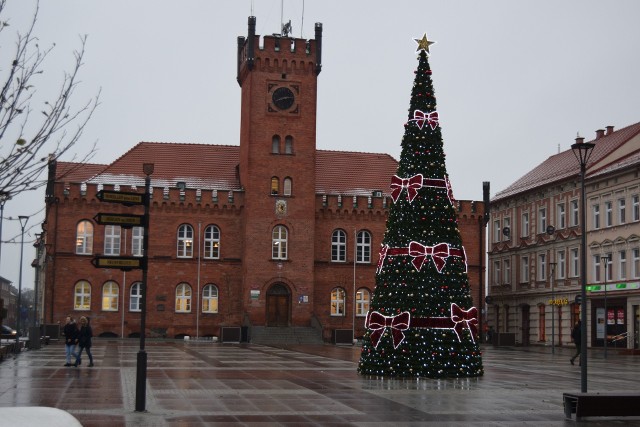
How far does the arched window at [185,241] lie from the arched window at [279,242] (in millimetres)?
5118

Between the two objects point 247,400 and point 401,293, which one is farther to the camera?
point 401,293

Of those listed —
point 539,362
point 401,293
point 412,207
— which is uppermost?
point 412,207

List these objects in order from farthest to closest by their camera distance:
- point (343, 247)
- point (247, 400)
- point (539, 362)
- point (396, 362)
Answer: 1. point (343, 247)
2. point (539, 362)
3. point (396, 362)
4. point (247, 400)

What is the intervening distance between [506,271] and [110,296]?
27.0m

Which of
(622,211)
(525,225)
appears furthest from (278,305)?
(622,211)

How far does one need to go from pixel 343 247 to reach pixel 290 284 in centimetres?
497

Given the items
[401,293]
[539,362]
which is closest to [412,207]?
[401,293]

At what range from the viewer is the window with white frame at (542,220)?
58.5 meters

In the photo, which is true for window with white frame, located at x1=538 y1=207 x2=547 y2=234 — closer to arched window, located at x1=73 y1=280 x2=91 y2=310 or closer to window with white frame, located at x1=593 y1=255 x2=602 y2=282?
window with white frame, located at x1=593 y1=255 x2=602 y2=282

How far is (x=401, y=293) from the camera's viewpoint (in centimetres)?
2491

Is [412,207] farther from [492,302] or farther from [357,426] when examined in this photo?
[492,302]

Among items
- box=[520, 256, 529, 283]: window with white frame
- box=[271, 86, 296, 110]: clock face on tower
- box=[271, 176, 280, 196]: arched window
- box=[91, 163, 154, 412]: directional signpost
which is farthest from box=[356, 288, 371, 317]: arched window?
box=[91, 163, 154, 412]: directional signpost

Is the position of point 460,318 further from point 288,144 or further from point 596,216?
point 288,144

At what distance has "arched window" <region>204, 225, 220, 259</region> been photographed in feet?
189
